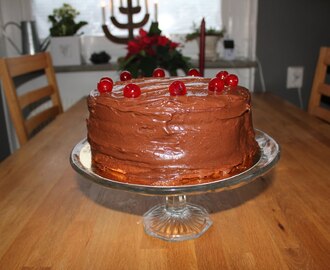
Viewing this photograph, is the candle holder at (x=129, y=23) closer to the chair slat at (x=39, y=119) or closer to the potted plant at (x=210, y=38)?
the potted plant at (x=210, y=38)

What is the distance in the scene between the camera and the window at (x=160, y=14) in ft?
7.79

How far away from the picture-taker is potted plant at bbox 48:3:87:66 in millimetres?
2250

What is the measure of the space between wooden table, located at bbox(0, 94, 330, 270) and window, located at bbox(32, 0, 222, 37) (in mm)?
1422

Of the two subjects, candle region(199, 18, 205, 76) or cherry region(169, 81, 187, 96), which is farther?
candle region(199, 18, 205, 76)

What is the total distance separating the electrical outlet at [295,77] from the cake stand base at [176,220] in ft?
5.63

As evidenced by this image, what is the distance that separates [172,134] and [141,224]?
0.75ft

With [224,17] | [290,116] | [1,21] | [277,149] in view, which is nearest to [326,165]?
[277,149]

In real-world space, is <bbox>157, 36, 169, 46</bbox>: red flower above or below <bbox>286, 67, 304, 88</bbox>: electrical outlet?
above

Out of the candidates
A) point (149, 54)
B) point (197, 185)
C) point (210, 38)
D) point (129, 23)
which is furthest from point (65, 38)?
point (197, 185)

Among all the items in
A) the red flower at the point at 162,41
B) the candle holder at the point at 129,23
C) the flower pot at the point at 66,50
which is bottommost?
the flower pot at the point at 66,50

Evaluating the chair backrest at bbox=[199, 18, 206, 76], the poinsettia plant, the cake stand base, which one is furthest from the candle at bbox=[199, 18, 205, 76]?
the poinsettia plant

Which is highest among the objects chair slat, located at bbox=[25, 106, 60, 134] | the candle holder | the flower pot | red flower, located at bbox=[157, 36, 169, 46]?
the candle holder

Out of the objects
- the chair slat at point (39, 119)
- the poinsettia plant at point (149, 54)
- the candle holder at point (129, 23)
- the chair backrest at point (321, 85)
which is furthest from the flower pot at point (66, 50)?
the chair backrest at point (321, 85)

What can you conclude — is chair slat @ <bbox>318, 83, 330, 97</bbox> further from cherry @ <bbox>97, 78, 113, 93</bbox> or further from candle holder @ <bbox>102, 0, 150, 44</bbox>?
cherry @ <bbox>97, 78, 113, 93</bbox>
